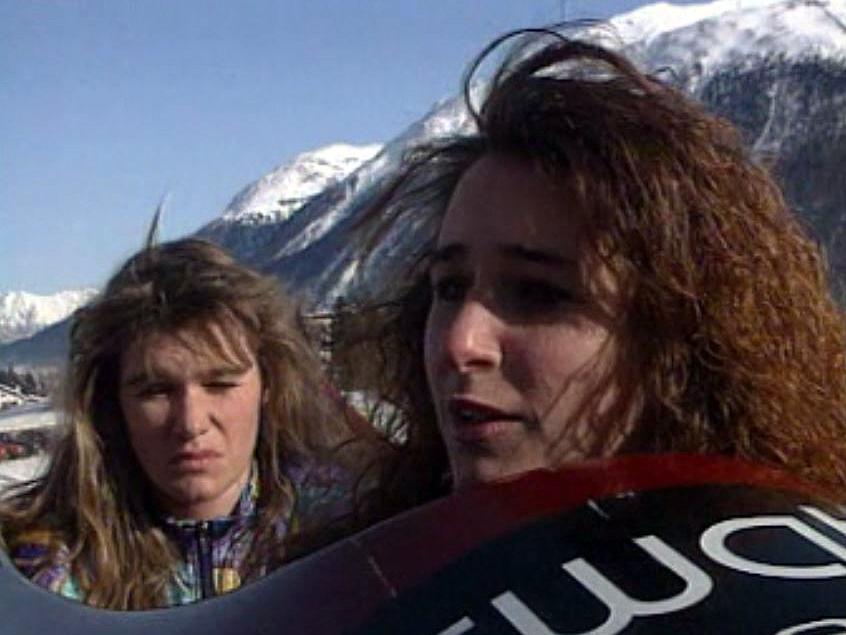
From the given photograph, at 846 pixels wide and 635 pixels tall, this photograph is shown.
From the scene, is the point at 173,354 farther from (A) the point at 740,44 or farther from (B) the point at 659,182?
(A) the point at 740,44

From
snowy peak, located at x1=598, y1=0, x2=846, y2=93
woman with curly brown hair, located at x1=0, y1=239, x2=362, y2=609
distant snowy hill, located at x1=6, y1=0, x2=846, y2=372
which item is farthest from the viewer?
snowy peak, located at x1=598, y1=0, x2=846, y2=93

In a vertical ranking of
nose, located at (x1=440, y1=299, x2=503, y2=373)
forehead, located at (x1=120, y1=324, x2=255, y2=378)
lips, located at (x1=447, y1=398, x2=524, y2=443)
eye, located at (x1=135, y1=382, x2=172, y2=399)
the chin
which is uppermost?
nose, located at (x1=440, y1=299, x2=503, y2=373)

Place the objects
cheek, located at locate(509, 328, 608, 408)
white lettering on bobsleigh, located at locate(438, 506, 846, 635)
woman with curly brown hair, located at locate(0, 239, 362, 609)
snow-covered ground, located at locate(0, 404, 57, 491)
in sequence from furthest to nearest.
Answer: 1. snow-covered ground, located at locate(0, 404, 57, 491)
2. woman with curly brown hair, located at locate(0, 239, 362, 609)
3. cheek, located at locate(509, 328, 608, 408)
4. white lettering on bobsleigh, located at locate(438, 506, 846, 635)

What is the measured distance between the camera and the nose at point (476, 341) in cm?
144

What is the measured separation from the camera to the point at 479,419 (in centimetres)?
147

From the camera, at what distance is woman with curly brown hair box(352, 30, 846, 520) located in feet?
4.74

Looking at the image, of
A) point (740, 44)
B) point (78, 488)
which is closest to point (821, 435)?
point (78, 488)

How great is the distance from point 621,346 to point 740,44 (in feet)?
253

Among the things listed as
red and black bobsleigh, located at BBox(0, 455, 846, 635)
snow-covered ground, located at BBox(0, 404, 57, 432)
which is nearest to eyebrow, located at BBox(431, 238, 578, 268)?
red and black bobsleigh, located at BBox(0, 455, 846, 635)

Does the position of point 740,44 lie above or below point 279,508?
below

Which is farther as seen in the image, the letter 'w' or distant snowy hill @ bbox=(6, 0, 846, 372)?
distant snowy hill @ bbox=(6, 0, 846, 372)

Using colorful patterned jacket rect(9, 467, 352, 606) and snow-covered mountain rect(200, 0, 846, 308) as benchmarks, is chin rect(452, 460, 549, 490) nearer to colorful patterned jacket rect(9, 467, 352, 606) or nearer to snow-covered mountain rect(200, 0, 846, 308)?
snow-covered mountain rect(200, 0, 846, 308)

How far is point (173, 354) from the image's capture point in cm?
258

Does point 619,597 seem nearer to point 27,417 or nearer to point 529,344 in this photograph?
point 529,344
